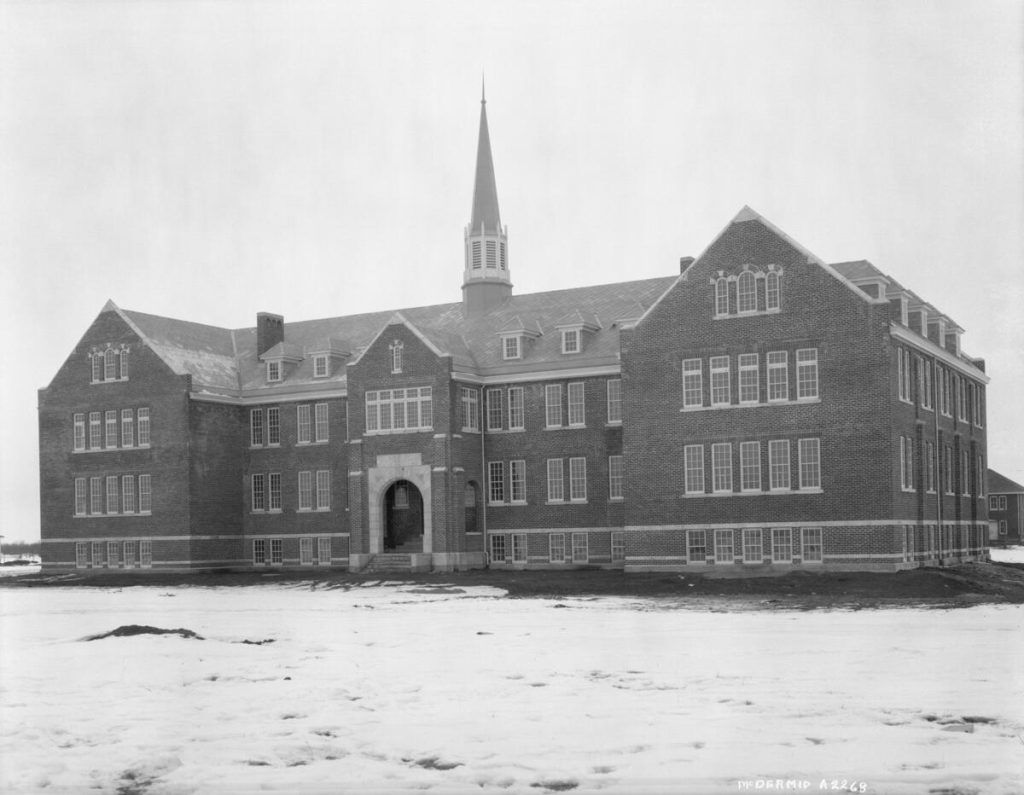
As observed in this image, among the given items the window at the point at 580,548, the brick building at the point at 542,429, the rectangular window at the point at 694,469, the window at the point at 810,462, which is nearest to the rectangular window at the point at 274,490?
the brick building at the point at 542,429

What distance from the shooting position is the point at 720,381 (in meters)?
48.9

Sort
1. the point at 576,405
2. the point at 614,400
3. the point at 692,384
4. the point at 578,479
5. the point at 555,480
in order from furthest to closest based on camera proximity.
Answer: the point at 555,480, the point at 576,405, the point at 578,479, the point at 614,400, the point at 692,384

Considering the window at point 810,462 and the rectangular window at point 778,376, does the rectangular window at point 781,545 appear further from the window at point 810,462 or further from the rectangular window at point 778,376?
the rectangular window at point 778,376

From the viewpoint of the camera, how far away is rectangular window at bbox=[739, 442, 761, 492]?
48.0m

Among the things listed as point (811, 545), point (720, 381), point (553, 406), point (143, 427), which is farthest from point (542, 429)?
point (143, 427)

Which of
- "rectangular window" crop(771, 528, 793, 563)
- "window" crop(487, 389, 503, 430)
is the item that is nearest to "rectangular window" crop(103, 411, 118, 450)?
"window" crop(487, 389, 503, 430)

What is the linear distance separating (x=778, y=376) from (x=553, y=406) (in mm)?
12231

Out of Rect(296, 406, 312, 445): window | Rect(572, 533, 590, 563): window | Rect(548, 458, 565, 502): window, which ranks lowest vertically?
Rect(572, 533, 590, 563): window

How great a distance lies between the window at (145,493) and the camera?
63.5m

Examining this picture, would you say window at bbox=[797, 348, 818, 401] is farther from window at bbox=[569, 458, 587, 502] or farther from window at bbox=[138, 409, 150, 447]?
window at bbox=[138, 409, 150, 447]

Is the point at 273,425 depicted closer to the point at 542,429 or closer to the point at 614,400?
the point at 542,429

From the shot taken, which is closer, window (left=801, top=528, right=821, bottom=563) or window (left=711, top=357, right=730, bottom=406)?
window (left=801, top=528, right=821, bottom=563)

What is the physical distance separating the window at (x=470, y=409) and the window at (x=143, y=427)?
1659 centimetres

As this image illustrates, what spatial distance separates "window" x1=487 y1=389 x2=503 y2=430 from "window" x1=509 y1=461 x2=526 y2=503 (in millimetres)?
1843
